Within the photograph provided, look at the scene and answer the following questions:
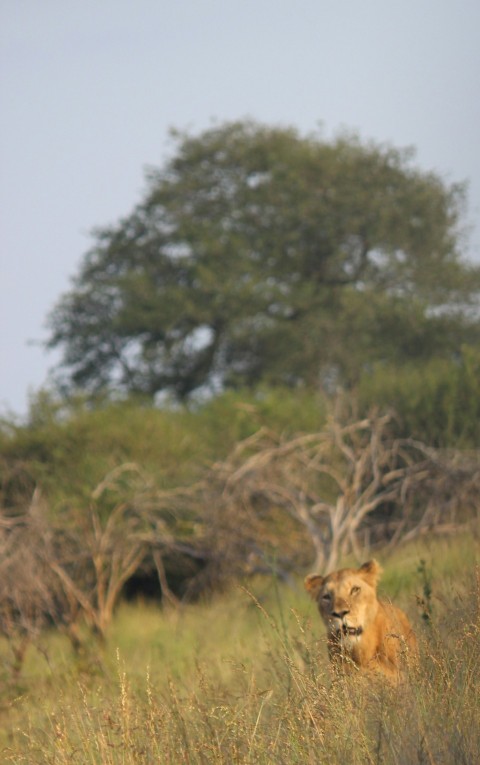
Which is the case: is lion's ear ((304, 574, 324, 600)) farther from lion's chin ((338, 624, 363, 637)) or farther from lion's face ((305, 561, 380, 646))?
lion's chin ((338, 624, 363, 637))

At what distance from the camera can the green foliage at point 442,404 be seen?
1762 centimetres

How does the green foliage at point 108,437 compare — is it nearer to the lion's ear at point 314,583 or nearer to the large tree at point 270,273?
the large tree at point 270,273

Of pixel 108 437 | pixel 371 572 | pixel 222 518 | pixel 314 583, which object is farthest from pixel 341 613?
pixel 108 437

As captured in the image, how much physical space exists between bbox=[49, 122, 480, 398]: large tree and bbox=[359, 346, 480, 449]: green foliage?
1268 centimetres

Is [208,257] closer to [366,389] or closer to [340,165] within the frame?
[340,165]

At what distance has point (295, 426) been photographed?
22078 millimetres

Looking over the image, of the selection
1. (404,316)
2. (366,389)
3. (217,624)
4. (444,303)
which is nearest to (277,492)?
(217,624)

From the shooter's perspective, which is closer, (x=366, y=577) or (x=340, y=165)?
(x=366, y=577)

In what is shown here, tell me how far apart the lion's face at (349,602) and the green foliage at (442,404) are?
36.2 ft

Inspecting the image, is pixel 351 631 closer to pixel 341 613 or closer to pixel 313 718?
pixel 341 613

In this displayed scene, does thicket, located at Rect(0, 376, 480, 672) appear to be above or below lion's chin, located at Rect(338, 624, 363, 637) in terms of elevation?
above

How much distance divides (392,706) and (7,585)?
959 cm

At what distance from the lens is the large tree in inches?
1287

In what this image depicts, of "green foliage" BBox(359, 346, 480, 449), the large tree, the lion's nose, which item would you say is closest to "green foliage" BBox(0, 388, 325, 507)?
"green foliage" BBox(359, 346, 480, 449)
